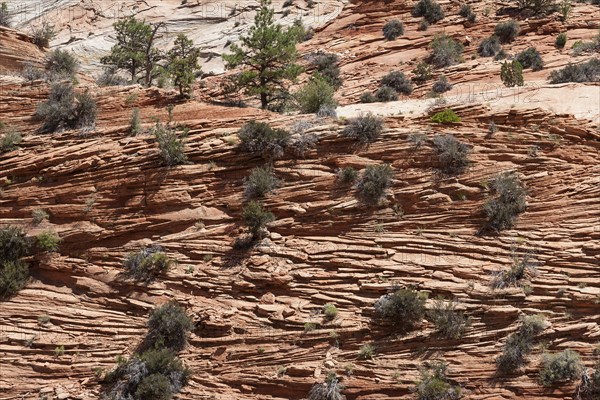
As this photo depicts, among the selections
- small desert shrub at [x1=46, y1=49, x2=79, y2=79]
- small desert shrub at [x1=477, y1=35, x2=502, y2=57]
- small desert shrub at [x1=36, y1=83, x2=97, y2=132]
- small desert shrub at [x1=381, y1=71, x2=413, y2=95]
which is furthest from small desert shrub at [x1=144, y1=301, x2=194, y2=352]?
small desert shrub at [x1=477, y1=35, x2=502, y2=57]

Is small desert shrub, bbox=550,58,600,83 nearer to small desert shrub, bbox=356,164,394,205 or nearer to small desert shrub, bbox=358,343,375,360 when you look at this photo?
small desert shrub, bbox=356,164,394,205

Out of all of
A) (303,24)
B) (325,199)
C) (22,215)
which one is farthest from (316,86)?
(303,24)

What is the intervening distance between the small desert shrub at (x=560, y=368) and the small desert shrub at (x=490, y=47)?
17.1m

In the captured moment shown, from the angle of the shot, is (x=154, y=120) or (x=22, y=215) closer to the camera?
(x=22, y=215)

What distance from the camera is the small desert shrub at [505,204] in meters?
15.0

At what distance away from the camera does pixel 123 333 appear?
1476cm

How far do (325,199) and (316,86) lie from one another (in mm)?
4854

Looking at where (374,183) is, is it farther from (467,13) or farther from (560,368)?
(467,13)

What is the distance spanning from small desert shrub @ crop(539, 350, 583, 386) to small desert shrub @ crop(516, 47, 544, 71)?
14.6m

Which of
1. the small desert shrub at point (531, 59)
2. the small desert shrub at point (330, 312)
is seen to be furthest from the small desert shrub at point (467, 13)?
the small desert shrub at point (330, 312)

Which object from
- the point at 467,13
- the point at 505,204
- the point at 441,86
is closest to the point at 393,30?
the point at 467,13

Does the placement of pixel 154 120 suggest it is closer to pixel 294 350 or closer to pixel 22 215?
pixel 22 215

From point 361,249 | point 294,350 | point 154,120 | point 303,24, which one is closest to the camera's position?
point 294,350

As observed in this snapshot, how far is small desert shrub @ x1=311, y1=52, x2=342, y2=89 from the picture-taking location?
88.8 feet
